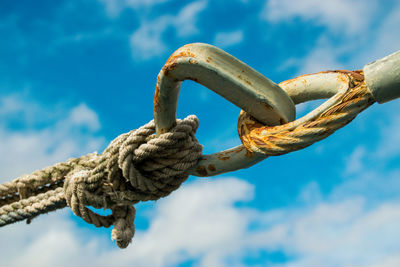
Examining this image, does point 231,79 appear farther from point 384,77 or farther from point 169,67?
point 384,77

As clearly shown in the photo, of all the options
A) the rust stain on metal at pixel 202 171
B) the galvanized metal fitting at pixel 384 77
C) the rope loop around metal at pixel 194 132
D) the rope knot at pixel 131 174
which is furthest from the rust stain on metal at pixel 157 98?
the galvanized metal fitting at pixel 384 77

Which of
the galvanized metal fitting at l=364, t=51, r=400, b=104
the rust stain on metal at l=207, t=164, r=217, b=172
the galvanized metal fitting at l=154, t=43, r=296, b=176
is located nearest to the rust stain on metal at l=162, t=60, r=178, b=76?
the galvanized metal fitting at l=154, t=43, r=296, b=176

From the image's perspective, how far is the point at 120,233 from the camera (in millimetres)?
1975

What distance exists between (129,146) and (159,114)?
0.19 metres

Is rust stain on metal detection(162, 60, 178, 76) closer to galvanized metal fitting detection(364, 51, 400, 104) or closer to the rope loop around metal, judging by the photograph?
the rope loop around metal

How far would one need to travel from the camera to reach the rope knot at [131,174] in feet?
5.84

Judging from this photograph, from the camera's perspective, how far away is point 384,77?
4.22 ft

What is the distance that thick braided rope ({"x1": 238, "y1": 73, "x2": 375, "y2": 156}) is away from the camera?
1.36 m

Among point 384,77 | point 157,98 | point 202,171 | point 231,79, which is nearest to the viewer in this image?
point 384,77

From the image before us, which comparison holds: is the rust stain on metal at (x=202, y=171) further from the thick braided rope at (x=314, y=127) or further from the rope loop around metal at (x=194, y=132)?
the thick braided rope at (x=314, y=127)

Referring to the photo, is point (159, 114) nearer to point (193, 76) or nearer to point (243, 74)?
point (193, 76)

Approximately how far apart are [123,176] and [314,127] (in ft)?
2.66

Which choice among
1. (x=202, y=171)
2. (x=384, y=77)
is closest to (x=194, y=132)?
(x=202, y=171)

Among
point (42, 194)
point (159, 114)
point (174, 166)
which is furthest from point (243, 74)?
point (42, 194)
